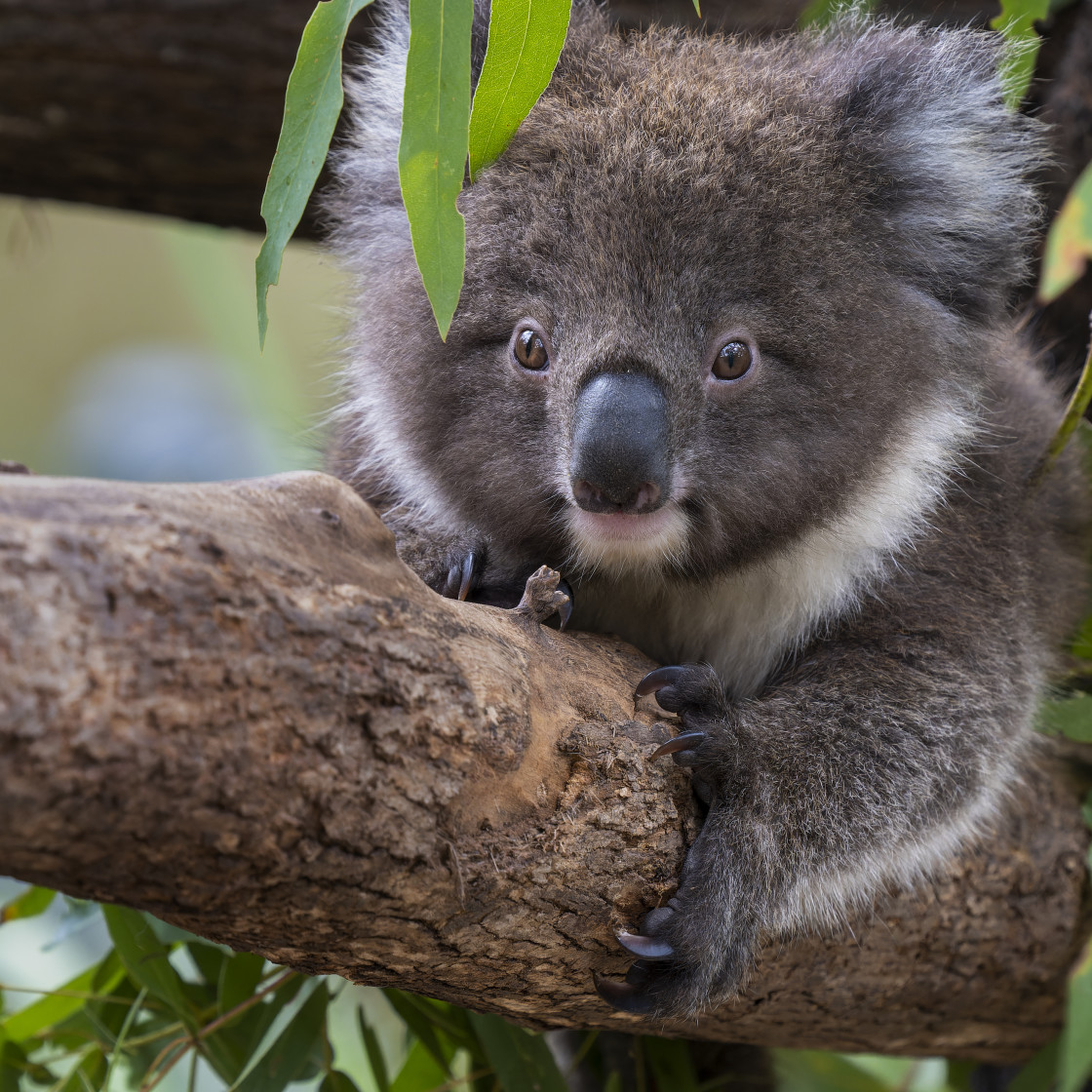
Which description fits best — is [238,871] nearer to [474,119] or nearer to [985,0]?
[474,119]

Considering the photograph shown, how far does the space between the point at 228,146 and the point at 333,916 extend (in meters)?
2.66

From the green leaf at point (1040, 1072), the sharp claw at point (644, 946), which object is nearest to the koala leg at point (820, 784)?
the sharp claw at point (644, 946)

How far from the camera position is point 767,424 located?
1885mm

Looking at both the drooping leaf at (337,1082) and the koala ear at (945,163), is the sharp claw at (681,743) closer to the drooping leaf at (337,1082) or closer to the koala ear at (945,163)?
the koala ear at (945,163)

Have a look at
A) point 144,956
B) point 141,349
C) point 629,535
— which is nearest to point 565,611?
point 629,535

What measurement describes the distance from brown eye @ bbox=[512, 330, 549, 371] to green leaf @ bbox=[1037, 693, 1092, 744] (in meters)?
1.36

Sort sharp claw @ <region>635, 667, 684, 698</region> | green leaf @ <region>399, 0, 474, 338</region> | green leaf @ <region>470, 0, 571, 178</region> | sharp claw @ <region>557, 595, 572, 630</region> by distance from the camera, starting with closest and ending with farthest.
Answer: green leaf @ <region>399, 0, 474, 338</region> < green leaf @ <region>470, 0, 571, 178</region> < sharp claw @ <region>635, 667, 684, 698</region> < sharp claw @ <region>557, 595, 572, 630</region>

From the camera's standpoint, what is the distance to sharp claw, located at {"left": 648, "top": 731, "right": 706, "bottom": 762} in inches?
68.3

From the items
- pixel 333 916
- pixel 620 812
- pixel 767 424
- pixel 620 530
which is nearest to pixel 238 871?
pixel 333 916

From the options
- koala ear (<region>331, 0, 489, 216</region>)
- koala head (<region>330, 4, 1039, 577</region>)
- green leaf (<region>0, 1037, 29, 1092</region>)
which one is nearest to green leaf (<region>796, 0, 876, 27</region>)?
koala head (<region>330, 4, 1039, 577</region>)

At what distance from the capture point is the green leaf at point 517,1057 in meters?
2.22

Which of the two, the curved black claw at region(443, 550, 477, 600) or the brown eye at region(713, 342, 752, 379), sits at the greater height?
the brown eye at region(713, 342, 752, 379)

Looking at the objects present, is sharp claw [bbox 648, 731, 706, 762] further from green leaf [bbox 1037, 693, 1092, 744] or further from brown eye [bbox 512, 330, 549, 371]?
green leaf [bbox 1037, 693, 1092, 744]

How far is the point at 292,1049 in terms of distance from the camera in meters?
2.20
